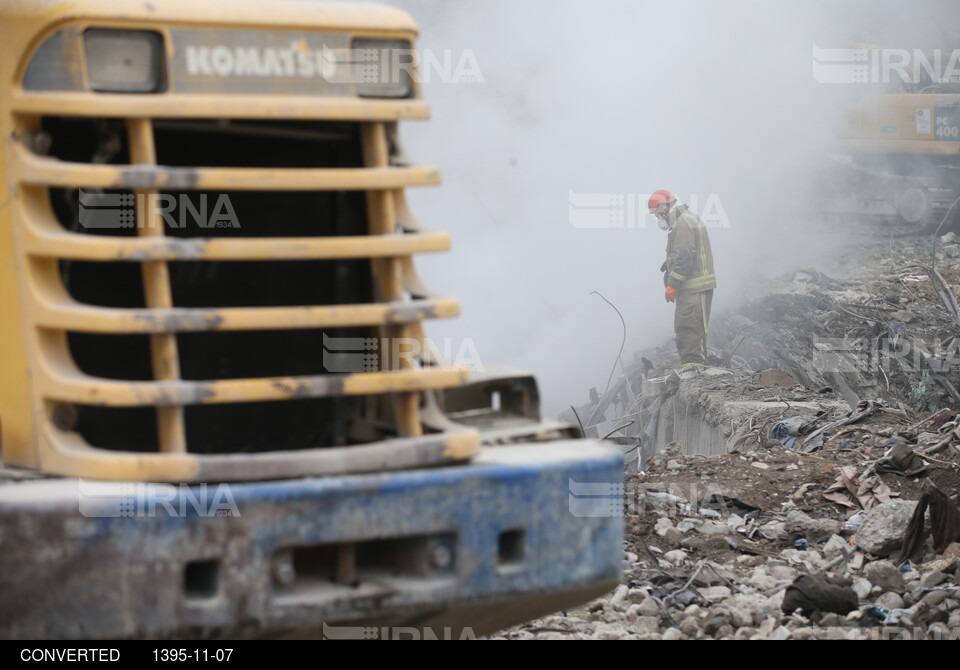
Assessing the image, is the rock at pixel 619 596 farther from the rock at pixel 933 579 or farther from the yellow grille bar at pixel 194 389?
the yellow grille bar at pixel 194 389

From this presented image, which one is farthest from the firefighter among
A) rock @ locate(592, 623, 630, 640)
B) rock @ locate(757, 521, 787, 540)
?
rock @ locate(592, 623, 630, 640)

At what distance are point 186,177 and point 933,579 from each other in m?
4.51

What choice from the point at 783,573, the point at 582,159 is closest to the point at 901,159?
the point at 582,159

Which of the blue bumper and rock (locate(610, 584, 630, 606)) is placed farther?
rock (locate(610, 584, 630, 606))

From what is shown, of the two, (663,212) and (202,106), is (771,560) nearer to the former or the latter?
(202,106)

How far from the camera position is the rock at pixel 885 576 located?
637cm

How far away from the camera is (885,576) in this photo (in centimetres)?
644

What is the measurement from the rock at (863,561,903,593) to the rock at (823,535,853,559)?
1.73ft

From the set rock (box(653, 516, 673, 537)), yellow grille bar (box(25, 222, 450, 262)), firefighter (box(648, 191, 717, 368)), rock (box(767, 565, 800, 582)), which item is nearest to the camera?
yellow grille bar (box(25, 222, 450, 262))

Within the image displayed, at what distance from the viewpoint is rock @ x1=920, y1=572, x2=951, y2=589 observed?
6.32 metres

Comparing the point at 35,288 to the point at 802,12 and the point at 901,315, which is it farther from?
the point at 802,12

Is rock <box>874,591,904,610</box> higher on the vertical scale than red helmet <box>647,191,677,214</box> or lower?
lower

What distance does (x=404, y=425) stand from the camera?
3.61 metres

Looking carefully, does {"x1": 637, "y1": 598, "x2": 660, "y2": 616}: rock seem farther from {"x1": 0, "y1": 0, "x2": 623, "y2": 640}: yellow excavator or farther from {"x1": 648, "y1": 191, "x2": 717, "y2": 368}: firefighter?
{"x1": 648, "y1": 191, "x2": 717, "y2": 368}: firefighter
